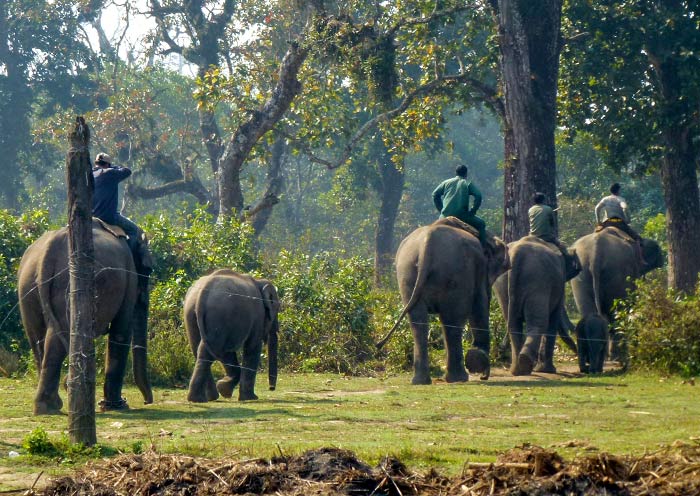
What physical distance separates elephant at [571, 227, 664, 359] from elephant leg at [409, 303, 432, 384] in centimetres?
456

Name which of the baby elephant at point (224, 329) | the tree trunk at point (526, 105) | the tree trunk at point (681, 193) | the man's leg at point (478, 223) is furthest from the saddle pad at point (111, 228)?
the tree trunk at point (681, 193)

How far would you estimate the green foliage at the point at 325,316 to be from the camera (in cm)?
1788

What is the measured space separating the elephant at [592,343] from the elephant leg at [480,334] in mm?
1586

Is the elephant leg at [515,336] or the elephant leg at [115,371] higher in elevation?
the elephant leg at [515,336]

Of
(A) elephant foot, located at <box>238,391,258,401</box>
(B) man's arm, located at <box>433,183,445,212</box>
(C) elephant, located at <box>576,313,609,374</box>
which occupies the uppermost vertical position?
(B) man's arm, located at <box>433,183,445,212</box>

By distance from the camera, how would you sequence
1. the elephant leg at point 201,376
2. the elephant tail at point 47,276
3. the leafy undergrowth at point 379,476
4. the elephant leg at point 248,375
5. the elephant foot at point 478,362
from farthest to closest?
the elephant foot at point 478,362, the elephant leg at point 248,375, the elephant leg at point 201,376, the elephant tail at point 47,276, the leafy undergrowth at point 379,476

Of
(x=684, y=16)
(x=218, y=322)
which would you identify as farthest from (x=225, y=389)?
(x=684, y=16)

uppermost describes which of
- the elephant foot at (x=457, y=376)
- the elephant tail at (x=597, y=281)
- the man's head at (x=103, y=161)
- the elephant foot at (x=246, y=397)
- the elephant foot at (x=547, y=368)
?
the man's head at (x=103, y=161)

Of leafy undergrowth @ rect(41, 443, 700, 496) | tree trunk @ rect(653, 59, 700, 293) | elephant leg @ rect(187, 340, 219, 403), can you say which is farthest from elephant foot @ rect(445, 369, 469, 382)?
tree trunk @ rect(653, 59, 700, 293)

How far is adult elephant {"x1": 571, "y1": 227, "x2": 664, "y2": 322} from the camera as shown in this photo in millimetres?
19047

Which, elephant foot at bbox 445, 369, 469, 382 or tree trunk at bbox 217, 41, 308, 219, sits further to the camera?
tree trunk at bbox 217, 41, 308, 219

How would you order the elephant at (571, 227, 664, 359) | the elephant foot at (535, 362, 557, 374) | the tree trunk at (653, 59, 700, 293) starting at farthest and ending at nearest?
the tree trunk at (653, 59, 700, 293), the elephant at (571, 227, 664, 359), the elephant foot at (535, 362, 557, 374)

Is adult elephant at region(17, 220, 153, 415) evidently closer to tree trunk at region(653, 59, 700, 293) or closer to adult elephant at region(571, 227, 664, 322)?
adult elephant at region(571, 227, 664, 322)

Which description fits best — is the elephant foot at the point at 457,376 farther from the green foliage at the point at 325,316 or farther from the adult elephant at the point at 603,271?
the adult elephant at the point at 603,271
